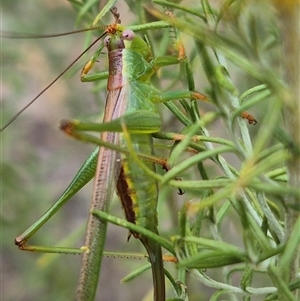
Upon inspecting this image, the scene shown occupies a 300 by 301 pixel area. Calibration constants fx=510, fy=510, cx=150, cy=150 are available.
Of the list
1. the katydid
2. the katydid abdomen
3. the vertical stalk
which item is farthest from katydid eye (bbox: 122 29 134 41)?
the vertical stalk

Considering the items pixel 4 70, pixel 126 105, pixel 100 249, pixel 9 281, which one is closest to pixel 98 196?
pixel 100 249

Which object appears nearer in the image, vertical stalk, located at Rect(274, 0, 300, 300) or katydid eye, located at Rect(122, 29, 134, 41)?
vertical stalk, located at Rect(274, 0, 300, 300)

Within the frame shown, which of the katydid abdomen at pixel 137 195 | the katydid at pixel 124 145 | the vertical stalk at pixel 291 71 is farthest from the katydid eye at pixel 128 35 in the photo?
the vertical stalk at pixel 291 71

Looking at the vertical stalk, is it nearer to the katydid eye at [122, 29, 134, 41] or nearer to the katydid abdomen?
the katydid abdomen

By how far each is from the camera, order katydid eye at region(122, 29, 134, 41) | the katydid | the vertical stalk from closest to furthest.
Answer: the vertical stalk, the katydid, katydid eye at region(122, 29, 134, 41)

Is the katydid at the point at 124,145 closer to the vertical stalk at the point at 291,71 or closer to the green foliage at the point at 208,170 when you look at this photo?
the green foliage at the point at 208,170

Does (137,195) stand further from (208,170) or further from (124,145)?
(208,170)

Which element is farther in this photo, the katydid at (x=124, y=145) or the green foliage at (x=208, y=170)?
the katydid at (x=124, y=145)

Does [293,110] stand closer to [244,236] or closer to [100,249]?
[244,236]
